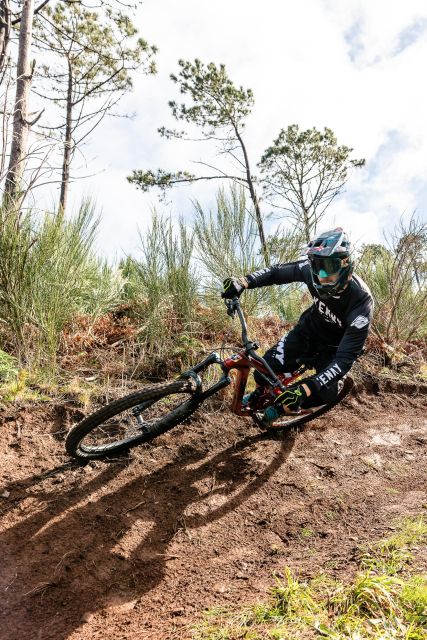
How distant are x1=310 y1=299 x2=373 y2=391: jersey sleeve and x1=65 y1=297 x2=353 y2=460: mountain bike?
10.1 inches

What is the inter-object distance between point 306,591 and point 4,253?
374cm

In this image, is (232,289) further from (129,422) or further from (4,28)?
(4,28)

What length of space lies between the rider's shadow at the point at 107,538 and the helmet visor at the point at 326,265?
1.76m

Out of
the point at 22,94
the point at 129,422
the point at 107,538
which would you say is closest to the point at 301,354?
the point at 129,422

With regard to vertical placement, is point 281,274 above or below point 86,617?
above

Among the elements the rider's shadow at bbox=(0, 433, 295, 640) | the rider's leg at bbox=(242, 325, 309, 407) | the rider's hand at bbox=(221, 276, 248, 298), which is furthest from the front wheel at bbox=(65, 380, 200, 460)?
the rider's leg at bbox=(242, 325, 309, 407)

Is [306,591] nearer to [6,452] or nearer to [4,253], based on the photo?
[6,452]

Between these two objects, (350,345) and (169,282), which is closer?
(350,345)

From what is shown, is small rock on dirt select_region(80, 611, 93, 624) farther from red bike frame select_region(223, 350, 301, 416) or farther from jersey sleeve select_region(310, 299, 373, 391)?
jersey sleeve select_region(310, 299, 373, 391)

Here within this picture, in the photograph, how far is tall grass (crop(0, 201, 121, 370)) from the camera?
3.90 meters

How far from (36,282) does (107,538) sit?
257cm

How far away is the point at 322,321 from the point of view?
3799 mm

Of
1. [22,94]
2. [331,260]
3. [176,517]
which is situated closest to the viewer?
[176,517]

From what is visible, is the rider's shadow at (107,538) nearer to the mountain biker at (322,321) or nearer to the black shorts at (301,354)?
the mountain biker at (322,321)
